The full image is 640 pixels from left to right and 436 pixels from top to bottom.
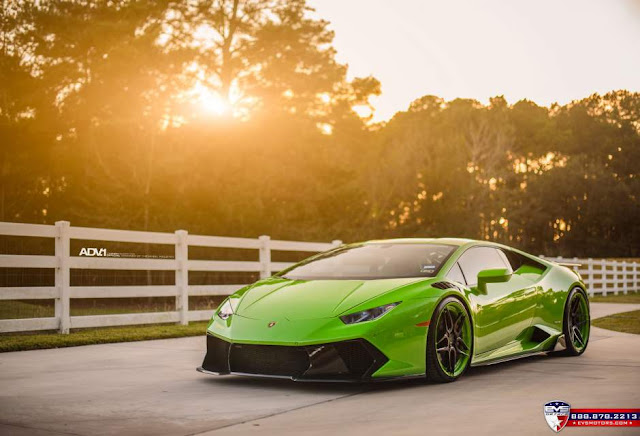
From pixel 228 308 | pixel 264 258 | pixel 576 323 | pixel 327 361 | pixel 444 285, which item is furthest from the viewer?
pixel 264 258

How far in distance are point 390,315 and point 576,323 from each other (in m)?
3.48

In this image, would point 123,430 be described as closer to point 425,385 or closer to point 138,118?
point 425,385

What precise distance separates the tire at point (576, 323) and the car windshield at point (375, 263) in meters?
1.90

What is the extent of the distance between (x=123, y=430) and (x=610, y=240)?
2844 inches

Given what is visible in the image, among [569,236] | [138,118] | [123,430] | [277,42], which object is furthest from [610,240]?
[123,430]

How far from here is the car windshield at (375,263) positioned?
742 centimetres

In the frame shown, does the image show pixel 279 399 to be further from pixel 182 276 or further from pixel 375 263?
pixel 182 276

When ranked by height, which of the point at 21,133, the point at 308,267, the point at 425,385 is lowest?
the point at 425,385

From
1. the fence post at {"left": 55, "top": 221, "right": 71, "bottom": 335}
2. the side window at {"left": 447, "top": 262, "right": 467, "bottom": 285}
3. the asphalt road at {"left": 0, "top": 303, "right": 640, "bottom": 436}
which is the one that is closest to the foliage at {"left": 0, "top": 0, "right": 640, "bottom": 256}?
the fence post at {"left": 55, "top": 221, "right": 71, "bottom": 335}

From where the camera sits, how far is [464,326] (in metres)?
7.23

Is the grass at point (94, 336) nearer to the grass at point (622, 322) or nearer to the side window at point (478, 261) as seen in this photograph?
the side window at point (478, 261)

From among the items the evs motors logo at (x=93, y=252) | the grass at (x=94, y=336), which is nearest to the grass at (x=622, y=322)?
the grass at (x=94, y=336)

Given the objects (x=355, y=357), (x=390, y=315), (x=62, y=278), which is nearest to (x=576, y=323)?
(x=390, y=315)

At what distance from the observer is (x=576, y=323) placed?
9188mm
